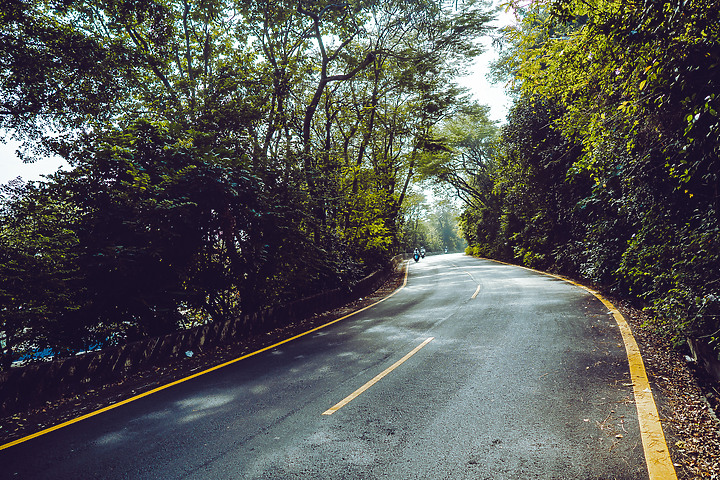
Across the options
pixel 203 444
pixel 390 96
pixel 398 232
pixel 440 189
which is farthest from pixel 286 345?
pixel 440 189

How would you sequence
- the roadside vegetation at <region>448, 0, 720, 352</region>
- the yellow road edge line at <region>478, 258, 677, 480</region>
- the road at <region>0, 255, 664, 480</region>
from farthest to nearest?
the roadside vegetation at <region>448, 0, 720, 352</region> < the road at <region>0, 255, 664, 480</region> < the yellow road edge line at <region>478, 258, 677, 480</region>

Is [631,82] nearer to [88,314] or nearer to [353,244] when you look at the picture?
[88,314]

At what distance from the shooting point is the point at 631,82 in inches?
223

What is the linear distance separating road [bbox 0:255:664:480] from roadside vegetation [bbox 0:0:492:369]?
7.38ft

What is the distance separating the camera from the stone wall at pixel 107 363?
5.28m

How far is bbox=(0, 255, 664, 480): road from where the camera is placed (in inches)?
128

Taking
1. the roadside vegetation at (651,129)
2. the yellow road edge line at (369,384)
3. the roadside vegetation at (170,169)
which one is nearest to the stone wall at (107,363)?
the roadside vegetation at (170,169)

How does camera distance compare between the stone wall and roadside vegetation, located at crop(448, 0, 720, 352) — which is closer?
roadside vegetation, located at crop(448, 0, 720, 352)

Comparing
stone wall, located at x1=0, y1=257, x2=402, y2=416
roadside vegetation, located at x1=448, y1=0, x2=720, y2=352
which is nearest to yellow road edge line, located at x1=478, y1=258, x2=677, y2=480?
roadside vegetation, located at x1=448, y1=0, x2=720, y2=352

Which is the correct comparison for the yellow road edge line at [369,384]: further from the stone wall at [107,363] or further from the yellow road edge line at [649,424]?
the stone wall at [107,363]

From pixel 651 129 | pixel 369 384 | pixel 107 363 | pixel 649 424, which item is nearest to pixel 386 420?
pixel 369 384

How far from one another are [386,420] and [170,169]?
623cm

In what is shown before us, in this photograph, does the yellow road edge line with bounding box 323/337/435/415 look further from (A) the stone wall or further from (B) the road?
(A) the stone wall

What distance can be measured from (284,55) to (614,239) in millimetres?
12810
